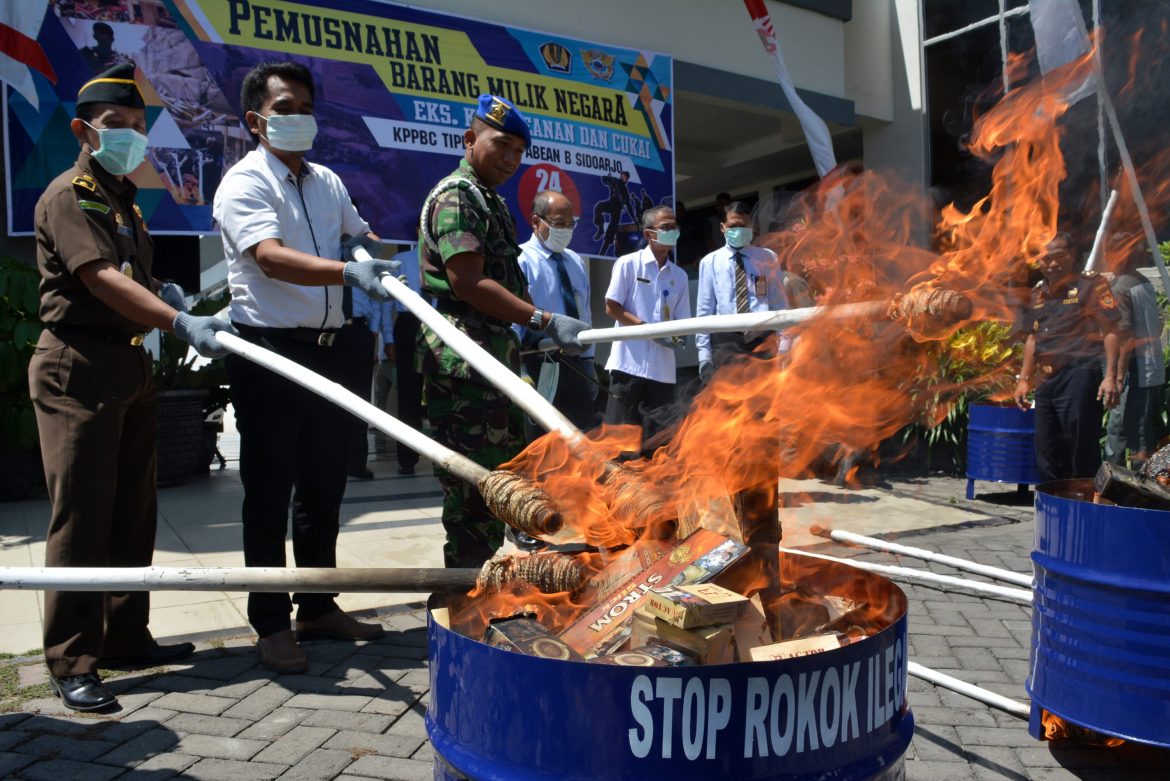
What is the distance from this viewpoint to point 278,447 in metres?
3.65

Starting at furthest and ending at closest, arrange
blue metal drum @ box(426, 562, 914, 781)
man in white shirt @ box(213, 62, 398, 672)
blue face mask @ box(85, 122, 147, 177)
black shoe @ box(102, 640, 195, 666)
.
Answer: black shoe @ box(102, 640, 195, 666) < man in white shirt @ box(213, 62, 398, 672) < blue face mask @ box(85, 122, 147, 177) < blue metal drum @ box(426, 562, 914, 781)

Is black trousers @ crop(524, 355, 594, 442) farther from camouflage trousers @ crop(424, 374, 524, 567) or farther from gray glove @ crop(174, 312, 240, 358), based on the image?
gray glove @ crop(174, 312, 240, 358)

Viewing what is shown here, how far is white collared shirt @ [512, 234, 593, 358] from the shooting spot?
19.4ft

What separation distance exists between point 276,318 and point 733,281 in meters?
4.32

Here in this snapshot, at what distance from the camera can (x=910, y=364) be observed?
111 inches

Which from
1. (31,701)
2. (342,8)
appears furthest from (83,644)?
(342,8)

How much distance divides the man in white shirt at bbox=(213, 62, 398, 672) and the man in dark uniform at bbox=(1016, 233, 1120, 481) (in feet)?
14.0

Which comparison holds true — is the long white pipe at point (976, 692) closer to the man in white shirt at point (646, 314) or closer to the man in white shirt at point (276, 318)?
the man in white shirt at point (276, 318)

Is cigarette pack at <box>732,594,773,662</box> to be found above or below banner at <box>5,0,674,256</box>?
below

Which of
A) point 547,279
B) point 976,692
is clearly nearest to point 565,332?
point 976,692

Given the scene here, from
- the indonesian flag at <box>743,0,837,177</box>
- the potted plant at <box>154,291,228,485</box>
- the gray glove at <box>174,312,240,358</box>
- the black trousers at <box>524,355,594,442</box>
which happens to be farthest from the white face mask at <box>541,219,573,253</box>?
the indonesian flag at <box>743,0,837,177</box>

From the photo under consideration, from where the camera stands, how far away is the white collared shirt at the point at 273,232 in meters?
3.46

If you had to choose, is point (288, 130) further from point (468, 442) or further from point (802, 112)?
point (802, 112)

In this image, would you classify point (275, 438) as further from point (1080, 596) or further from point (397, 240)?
point (397, 240)
